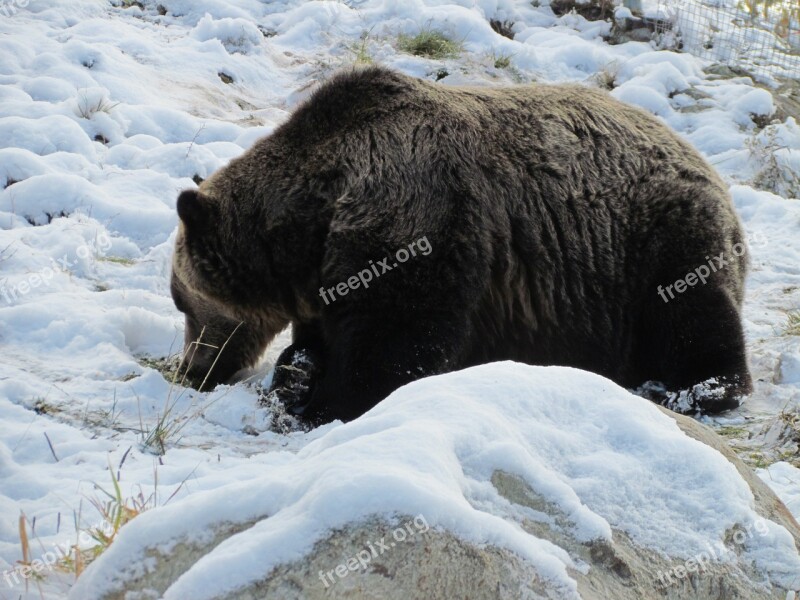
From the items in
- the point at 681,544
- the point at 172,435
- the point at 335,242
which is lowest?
the point at 172,435

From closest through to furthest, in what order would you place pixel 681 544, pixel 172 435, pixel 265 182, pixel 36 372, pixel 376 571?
pixel 376 571 → pixel 681 544 → pixel 172 435 → pixel 36 372 → pixel 265 182

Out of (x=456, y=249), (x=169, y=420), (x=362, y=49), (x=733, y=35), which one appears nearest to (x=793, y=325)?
(x=456, y=249)

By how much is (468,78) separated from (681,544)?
8431mm

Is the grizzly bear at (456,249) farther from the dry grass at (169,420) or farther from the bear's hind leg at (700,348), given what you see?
the dry grass at (169,420)

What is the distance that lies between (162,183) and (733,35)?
9230 millimetres

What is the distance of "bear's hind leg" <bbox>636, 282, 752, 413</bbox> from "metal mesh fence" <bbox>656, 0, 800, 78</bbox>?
775 cm

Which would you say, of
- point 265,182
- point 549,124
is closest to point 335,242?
point 265,182

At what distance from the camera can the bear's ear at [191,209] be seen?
538 centimetres

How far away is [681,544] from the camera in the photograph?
2723 millimetres

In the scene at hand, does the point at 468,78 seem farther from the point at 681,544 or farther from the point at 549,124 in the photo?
the point at 681,544

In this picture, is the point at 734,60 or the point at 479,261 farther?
the point at 734,60

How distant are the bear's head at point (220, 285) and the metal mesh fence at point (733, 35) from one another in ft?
29.5

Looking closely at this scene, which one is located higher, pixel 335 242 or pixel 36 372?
pixel 335 242

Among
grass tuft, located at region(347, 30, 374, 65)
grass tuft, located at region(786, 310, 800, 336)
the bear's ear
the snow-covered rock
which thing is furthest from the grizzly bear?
grass tuft, located at region(347, 30, 374, 65)
